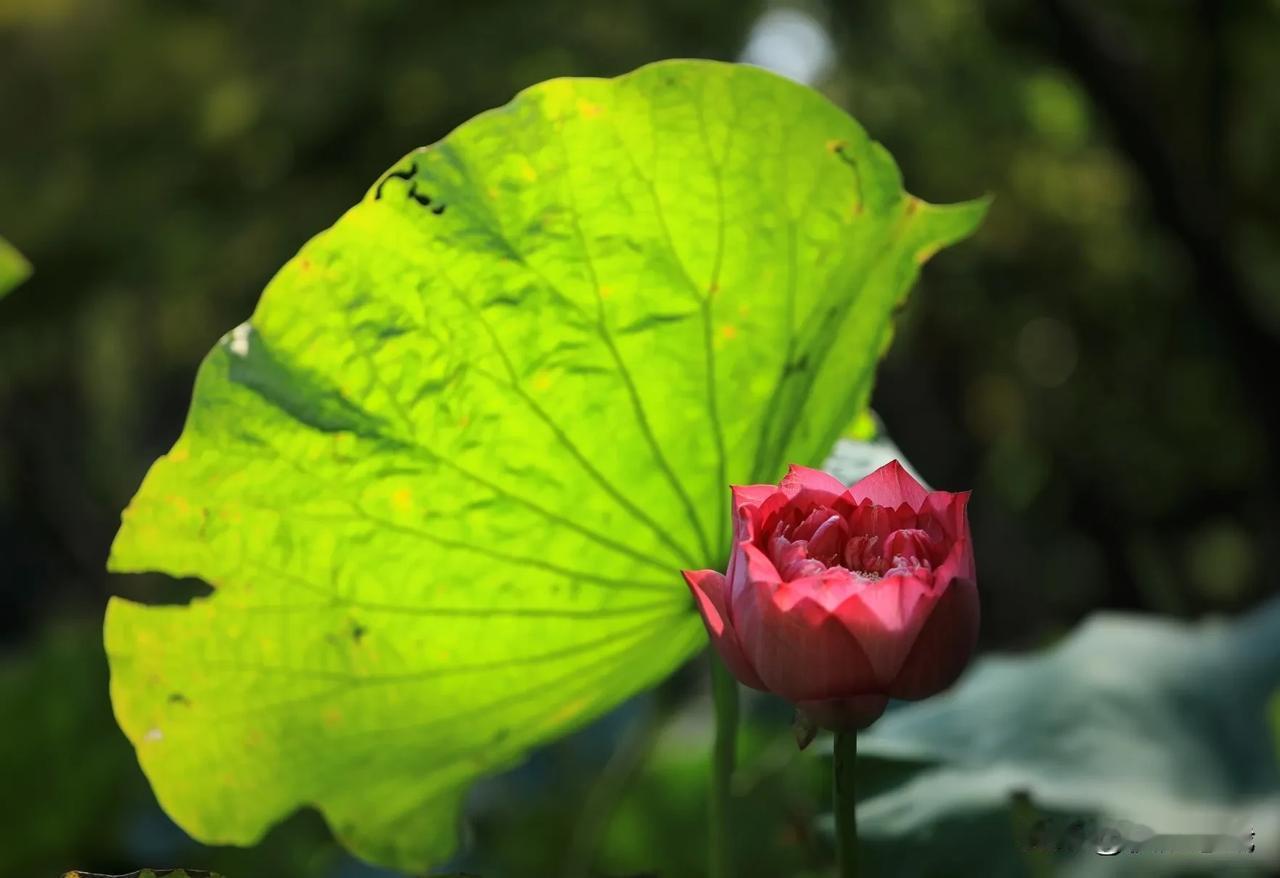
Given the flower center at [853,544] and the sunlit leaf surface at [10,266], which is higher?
the sunlit leaf surface at [10,266]

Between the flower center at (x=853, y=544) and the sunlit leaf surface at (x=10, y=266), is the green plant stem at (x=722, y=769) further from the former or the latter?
the sunlit leaf surface at (x=10, y=266)

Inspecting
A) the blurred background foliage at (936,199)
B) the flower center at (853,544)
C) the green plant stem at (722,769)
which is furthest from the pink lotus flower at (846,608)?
the blurred background foliage at (936,199)

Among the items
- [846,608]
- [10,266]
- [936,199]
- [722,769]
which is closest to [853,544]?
[846,608]

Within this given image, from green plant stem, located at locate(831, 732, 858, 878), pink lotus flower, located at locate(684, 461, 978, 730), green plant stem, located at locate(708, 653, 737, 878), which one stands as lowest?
green plant stem, located at locate(708, 653, 737, 878)

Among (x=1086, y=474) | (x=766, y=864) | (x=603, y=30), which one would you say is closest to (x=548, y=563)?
(x=766, y=864)

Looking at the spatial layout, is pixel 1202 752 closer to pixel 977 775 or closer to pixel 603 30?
pixel 977 775

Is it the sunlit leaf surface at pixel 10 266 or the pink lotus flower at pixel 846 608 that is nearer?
the pink lotus flower at pixel 846 608

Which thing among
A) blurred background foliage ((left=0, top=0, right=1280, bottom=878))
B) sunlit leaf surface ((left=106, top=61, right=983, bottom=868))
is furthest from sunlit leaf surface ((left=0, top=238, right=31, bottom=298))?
blurred background foliage ((left=0, top=0, right=1280, bottom=878))

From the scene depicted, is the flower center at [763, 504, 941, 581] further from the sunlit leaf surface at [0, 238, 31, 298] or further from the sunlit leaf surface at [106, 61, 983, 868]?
the sunlit leaf surface at [0, 238, 31, 298]
